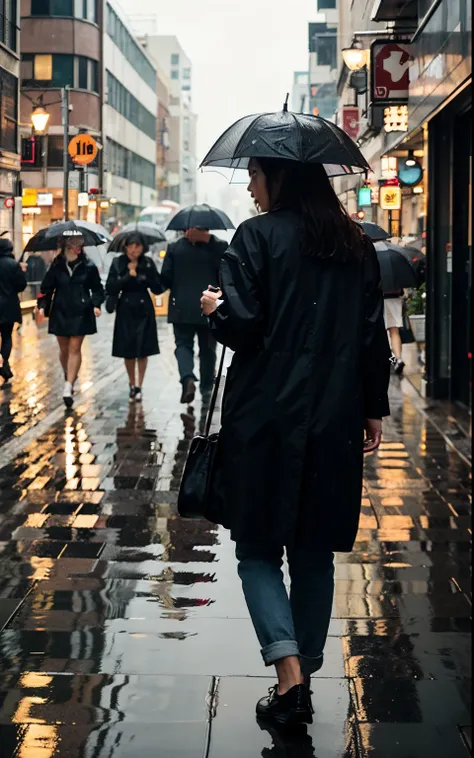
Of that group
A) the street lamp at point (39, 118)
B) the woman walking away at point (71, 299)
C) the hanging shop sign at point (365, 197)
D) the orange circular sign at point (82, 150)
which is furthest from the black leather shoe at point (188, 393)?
the orange circular sign at point (82, 150)

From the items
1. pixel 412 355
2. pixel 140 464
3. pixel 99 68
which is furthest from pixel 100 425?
pixel 99 68

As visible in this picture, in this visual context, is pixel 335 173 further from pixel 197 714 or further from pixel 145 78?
pixel 145 78

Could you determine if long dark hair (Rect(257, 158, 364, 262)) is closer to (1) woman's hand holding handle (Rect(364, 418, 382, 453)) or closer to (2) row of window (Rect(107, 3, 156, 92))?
(1) woman's hand holding handle (Rect(364, 418, 382, 453))

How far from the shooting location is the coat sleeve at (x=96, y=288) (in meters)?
12.4

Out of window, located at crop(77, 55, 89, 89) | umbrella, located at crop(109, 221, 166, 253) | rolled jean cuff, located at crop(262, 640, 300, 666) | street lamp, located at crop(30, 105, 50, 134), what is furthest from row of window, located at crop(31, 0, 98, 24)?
rolled jean cuff, located at crop(262, 640, 300, 666)

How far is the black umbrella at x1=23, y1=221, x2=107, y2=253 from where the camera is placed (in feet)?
40.5

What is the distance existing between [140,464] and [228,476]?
5.14 m

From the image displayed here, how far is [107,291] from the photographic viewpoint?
12.7 metres

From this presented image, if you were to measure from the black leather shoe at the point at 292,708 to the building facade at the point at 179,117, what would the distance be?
386ft

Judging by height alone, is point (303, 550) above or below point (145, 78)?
below

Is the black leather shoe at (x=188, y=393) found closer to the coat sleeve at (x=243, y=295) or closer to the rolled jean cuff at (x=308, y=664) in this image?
the rolled jean cuff at (x=308, y=664)

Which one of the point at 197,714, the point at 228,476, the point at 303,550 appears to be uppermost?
the point at 228,476

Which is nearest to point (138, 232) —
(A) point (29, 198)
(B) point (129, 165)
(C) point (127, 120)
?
(A) point (29, 198)

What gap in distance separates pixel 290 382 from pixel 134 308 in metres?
9.11
